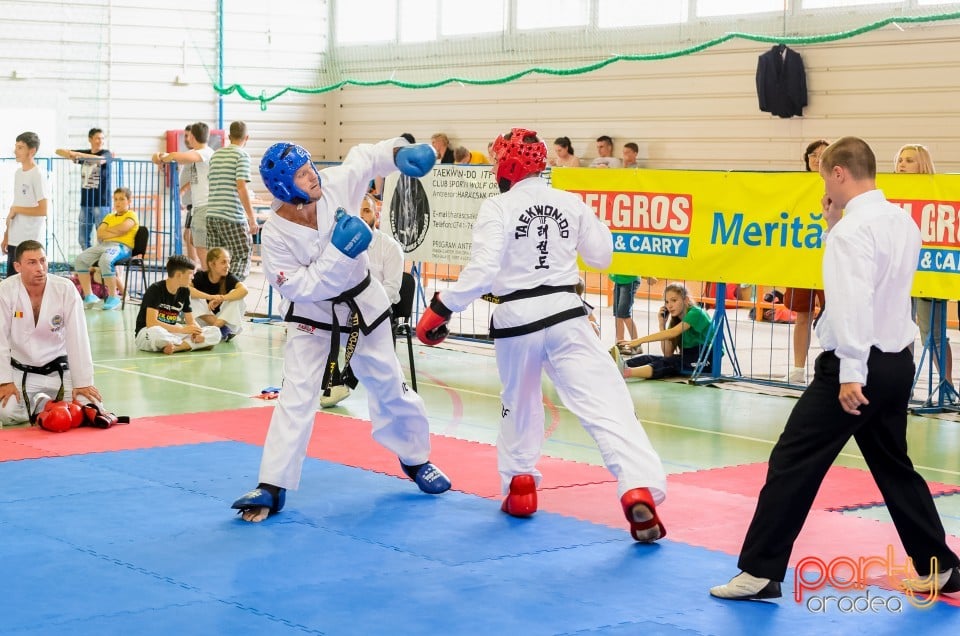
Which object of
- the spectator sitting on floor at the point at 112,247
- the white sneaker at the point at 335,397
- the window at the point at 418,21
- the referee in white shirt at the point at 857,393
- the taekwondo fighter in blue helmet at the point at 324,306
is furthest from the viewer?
the window at the point at 418,21

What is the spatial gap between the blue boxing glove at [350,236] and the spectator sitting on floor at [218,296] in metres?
6.00

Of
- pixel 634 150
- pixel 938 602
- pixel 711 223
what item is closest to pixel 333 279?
pixel 938 602

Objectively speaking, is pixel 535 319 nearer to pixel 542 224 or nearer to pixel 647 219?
pixel 542 224

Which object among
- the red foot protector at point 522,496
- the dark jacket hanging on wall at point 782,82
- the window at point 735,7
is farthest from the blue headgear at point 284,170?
the window at point 735,7

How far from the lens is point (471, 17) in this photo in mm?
Result: 18703

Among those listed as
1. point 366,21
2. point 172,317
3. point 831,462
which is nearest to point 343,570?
point 831,462

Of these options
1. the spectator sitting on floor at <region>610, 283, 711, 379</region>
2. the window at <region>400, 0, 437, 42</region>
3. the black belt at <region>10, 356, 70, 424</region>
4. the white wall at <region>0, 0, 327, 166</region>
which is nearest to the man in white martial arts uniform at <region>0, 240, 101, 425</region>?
the black belt at <region>10, 356, 70, 424</region>

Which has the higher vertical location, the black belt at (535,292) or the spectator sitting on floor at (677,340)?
the black belt at (535,292)

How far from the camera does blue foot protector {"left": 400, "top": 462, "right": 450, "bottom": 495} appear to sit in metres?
5.91

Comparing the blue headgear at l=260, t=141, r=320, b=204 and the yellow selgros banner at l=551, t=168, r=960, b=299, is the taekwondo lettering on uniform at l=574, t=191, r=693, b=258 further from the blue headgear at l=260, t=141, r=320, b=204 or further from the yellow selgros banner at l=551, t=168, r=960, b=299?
the blue headgear at l=260, t=141, r=320, b=204

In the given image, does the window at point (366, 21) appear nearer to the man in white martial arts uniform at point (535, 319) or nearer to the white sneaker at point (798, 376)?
the white sneaker at point (798, 376)

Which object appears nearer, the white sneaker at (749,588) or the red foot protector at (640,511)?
the white sneaker at (749,588)

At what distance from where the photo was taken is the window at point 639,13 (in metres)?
15.7

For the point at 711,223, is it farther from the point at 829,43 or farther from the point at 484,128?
the point at 484,128
